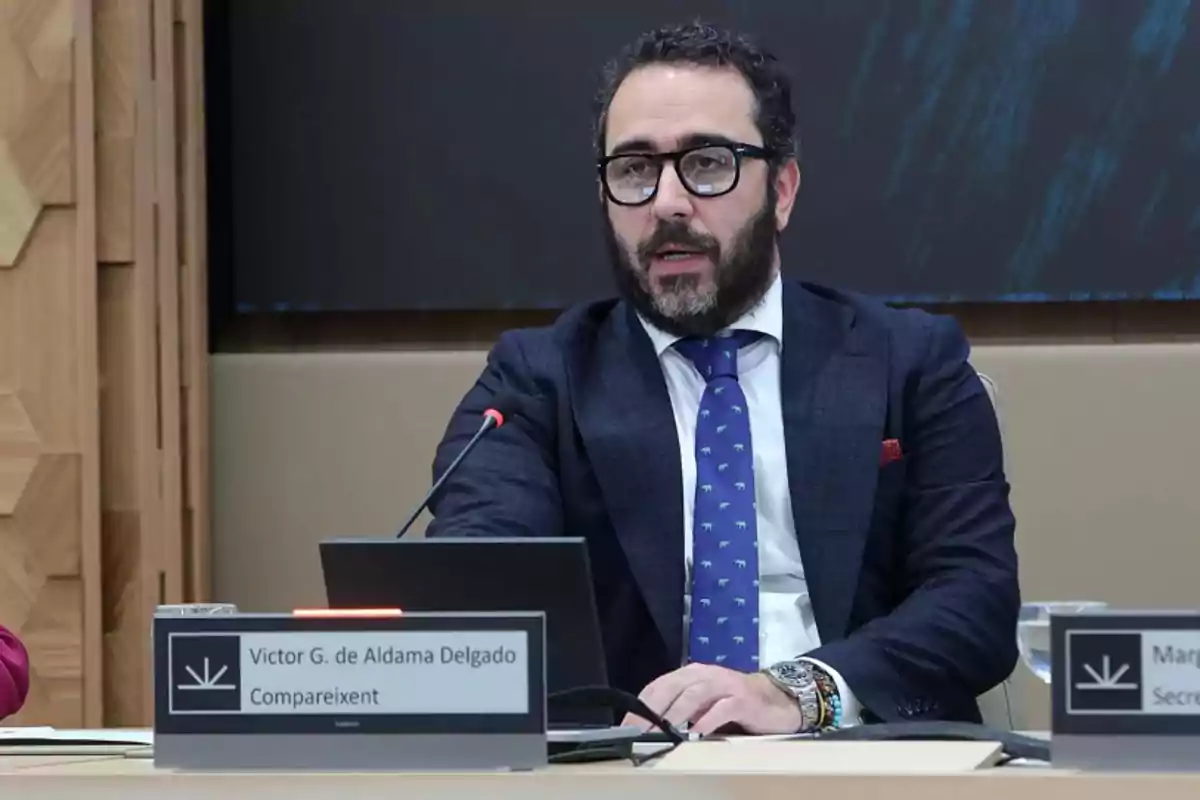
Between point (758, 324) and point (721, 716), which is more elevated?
point (758, 324)

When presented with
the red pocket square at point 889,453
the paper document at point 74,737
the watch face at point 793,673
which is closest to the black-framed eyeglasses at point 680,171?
the red pocket square at point 889,453

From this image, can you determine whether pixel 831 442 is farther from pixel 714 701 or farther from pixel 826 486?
pixel 714 701

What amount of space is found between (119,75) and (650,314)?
1.05 m

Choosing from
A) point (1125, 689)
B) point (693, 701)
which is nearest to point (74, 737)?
point (693, 701)

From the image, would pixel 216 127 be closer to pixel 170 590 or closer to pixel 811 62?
pixel 170 590

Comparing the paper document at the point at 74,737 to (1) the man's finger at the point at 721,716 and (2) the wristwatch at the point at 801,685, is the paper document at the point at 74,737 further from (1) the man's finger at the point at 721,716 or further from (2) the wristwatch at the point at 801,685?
(2) the wristwatch at the point at 801,685

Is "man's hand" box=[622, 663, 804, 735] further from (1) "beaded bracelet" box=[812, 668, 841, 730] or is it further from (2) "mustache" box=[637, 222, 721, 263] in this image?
(2) "mustache" box=[637, 222, 721, 263]

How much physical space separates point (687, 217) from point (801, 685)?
2.02 feet

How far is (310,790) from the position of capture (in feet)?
3.21

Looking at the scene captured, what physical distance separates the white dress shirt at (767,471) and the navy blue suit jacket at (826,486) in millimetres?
17

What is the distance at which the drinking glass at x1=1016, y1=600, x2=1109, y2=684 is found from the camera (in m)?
1.04

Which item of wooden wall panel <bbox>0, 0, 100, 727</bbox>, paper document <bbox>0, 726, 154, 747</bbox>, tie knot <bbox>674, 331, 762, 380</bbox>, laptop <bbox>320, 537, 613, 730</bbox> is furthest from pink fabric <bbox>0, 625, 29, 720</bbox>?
tie knot <bbox>674, 331, 762, 380</bbox>

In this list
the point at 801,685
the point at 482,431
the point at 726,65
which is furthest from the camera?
the point at 726,65

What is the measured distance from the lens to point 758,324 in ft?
6.88
